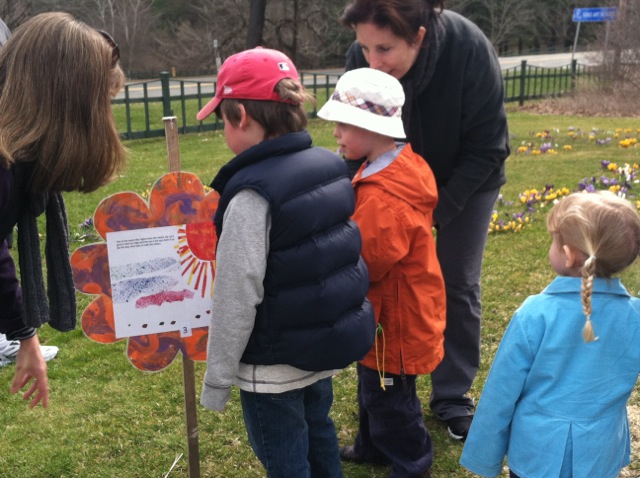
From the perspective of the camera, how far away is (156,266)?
2523mm

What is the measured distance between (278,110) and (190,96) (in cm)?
1355

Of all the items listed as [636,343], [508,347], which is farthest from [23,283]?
[636,343]

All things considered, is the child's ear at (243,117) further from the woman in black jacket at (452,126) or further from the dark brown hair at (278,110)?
the woman in black jacket at (452,126)

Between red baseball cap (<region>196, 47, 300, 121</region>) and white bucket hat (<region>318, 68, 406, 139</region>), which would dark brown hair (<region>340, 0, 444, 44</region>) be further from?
red baseball cap (<region>196, 47, 300, 121</region>)

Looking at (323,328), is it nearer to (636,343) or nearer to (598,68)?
(636,343)

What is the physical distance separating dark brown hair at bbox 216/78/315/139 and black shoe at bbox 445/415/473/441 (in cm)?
175

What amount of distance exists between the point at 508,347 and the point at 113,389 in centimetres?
251

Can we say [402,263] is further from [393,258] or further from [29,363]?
[29,363]

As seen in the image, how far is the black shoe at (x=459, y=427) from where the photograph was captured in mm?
3338

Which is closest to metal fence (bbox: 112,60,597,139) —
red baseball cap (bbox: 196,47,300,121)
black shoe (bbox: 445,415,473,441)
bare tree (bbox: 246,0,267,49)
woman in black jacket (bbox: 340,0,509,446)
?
bare tree (bbox: 246,0,267,49)

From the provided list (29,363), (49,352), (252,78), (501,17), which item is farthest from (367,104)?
(501,17)

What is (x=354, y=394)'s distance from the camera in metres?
3.81

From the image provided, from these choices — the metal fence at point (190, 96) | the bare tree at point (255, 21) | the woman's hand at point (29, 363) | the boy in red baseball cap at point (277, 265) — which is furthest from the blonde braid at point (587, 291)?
the bare tree at point (255, 21)

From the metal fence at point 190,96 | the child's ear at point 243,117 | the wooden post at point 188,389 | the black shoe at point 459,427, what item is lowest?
the metal fence at point 190,96
